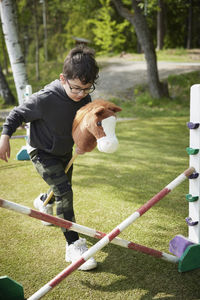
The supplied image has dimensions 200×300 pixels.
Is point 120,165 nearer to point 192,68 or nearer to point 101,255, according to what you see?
point 101,255

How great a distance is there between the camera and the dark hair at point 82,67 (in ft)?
7.14

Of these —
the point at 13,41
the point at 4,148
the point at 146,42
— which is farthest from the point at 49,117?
the point at 146,42

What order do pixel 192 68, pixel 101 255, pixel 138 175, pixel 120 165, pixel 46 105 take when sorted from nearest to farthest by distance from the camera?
pixel 46 105, pixel 101 255, pixel 138 175, pixel 120 165, pixel 192 68

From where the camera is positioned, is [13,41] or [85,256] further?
[13,41]

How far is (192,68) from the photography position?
40.3 ft

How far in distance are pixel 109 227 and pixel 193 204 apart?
0.93 m

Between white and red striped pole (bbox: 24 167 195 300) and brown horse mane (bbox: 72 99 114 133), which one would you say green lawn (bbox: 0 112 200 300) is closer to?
white and red striped pole (bbox: 24 167 195 300)

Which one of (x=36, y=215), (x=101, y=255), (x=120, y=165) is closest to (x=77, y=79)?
(x=36, y=215)

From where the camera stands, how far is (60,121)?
244 centimetres

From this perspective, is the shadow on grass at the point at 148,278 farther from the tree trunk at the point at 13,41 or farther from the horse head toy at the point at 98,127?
the tree trunk at the point at 13,41

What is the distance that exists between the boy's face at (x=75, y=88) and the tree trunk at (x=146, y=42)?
8122mm

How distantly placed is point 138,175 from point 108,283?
239 centimetres

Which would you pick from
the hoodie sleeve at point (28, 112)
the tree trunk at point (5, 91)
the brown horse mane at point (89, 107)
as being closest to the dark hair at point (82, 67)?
the brown horse mane at point (89, 107)

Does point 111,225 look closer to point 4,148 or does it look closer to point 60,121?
point 60,121
